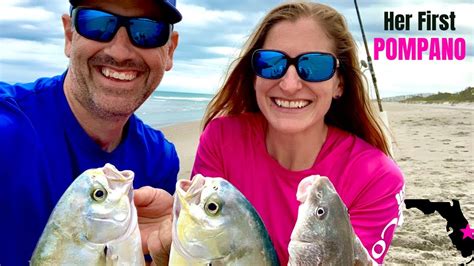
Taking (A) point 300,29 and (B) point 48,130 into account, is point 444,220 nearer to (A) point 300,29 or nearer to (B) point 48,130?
(A) point 300,29

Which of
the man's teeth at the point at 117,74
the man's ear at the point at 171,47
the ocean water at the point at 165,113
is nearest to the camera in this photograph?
the man's teeth at the point at 117,74

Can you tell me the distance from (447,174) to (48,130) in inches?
378

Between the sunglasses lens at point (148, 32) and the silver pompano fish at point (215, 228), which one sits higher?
the sunglasses lens at point (148, 32)

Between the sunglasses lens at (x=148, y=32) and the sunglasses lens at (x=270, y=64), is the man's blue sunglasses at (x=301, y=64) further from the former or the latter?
the sunglasses lens at (x=148, y=32)

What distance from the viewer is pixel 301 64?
3609 mm

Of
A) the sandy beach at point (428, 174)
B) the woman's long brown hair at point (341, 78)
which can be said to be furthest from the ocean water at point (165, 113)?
the woman's long brown hair at point (341, 78)

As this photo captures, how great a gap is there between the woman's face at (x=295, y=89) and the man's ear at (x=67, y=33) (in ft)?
4.14

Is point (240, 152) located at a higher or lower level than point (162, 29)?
lower

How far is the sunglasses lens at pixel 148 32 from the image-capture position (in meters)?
3.30

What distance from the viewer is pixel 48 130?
11.4 ft

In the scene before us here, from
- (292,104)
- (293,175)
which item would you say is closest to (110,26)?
(292,104)

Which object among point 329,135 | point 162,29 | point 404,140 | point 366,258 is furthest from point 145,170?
point 404,140

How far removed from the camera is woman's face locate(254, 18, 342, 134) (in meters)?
3.67

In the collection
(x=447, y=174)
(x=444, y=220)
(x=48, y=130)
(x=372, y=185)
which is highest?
(x=48, y=130)
